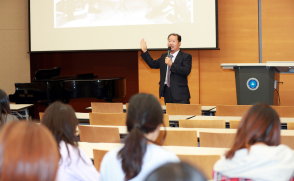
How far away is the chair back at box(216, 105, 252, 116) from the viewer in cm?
354

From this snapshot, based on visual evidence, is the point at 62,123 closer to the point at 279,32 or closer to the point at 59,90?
the point at 59,90

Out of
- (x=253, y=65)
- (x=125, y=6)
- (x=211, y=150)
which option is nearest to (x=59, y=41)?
(x=125, y=6)

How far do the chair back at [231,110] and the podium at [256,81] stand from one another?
94cm

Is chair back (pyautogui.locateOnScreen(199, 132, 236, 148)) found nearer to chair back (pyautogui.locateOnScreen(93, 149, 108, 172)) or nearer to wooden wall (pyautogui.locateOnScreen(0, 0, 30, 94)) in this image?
chair back (pyautogui.locateOnScreen(93, 149, 108, 172))

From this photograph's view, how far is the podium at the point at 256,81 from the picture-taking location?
433 centimetres

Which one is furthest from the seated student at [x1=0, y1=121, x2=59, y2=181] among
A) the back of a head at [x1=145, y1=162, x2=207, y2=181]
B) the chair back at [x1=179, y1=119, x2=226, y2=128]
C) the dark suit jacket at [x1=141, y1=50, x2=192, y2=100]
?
the dark suit jacket at [x1=141, y1=50, x2=192, y2=100]

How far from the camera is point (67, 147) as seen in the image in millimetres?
1617

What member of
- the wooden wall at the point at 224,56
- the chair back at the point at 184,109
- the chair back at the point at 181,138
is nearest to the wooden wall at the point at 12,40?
the wooden wall at the point at 224,56

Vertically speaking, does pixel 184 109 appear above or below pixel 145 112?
below

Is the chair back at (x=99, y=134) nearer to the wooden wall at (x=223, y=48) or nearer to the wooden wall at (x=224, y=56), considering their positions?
the wooden wall at (x=223, y=48)

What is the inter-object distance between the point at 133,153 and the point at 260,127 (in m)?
0.56

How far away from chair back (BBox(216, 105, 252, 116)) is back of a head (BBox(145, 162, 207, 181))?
311 centimetres

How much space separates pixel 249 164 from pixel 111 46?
520 centimetres

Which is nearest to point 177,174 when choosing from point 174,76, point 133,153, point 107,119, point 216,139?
point 133,153
